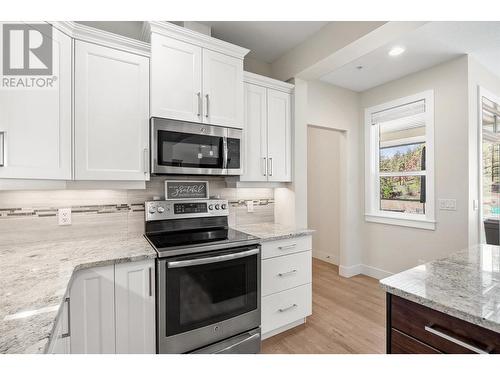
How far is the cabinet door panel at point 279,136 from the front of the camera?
2.53 meters

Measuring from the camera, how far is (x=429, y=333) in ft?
3.05

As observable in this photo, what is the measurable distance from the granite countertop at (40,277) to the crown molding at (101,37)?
4.49 feet

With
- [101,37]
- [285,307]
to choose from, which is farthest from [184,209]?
[101,37]

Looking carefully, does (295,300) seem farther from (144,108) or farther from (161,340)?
(144,108)

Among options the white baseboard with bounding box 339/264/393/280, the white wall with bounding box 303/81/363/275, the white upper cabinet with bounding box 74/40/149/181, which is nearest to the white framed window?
the white wall with bounding box 303/81/363/275

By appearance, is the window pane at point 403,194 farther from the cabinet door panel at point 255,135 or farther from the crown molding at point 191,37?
the crown molding at point 191,37

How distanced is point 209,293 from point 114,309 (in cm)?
57

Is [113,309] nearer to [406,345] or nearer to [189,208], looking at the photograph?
[189,208]

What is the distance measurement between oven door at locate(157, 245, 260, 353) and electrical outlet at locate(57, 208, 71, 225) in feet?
2.78

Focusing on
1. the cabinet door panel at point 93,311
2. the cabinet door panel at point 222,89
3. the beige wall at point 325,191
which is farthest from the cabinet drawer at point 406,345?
the beige wall at point 325,191

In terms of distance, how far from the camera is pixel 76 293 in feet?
4.51
